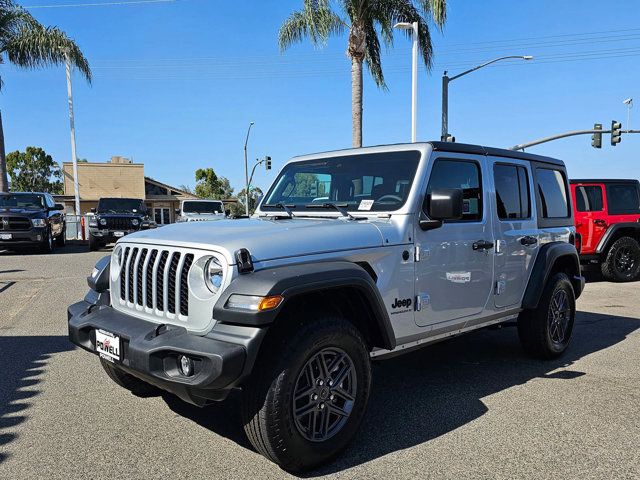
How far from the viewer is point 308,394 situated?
3002mm

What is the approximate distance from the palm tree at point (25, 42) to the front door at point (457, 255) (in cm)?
2140

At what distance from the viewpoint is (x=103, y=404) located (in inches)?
157

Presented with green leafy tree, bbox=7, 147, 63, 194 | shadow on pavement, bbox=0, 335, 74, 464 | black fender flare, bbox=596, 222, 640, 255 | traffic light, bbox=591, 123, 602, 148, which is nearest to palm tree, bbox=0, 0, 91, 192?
shadow on pavement, bbox=0, 335, 74, 464

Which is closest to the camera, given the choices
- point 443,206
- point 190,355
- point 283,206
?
point 190,355

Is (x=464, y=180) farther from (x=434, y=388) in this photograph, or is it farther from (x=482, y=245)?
(x=434, y=388)

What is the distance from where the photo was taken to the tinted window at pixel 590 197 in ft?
35.0

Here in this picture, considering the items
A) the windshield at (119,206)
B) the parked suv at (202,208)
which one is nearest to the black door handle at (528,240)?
the windshield at (119,206)

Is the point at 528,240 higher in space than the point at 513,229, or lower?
lower

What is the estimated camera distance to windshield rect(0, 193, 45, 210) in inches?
615

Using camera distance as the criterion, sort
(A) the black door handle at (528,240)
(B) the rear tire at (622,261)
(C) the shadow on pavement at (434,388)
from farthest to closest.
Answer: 1. (B) the rear tire at (622,261)
2. (A) the black door handle at (528,240)
3. (C) the shadow on pavement at (434,388)

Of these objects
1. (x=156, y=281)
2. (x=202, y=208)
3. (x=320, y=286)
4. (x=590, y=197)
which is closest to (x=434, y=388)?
(x=320, y=286)

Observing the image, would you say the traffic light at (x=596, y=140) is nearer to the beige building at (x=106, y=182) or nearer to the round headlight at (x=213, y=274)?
the round headlight at (x=213, y=274)

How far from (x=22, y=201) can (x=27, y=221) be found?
4.70 ft

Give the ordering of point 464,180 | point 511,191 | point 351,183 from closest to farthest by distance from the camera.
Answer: point 351,183 < point 464,180 < point 511,191
